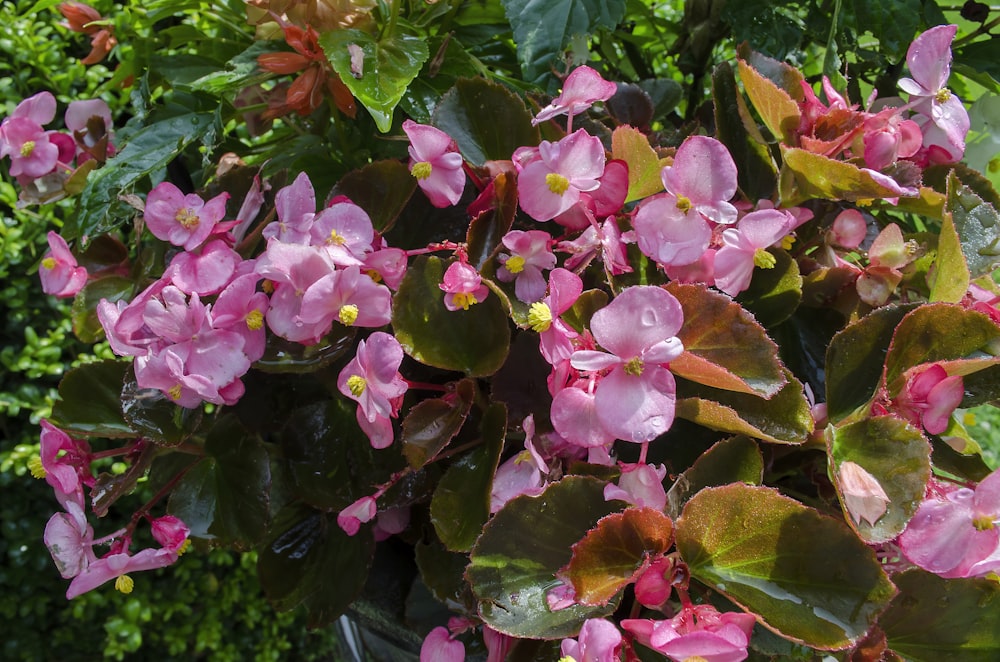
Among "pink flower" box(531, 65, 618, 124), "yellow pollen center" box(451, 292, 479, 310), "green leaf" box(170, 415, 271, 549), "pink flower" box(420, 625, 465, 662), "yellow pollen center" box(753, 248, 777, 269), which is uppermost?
"pink flower" box(531, 65, 618, 124)

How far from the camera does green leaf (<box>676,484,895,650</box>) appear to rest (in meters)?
0.33

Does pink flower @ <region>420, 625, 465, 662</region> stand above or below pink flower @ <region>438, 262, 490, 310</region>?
below

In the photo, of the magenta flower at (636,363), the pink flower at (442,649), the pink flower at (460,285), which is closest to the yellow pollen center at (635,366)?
the magenta flower at (636,363)

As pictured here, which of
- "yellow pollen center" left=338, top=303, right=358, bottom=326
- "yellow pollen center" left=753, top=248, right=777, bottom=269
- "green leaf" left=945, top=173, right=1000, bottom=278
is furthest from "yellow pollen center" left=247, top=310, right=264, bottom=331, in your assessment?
"green leaf" left=945, top=173, right=1000, bottom=278

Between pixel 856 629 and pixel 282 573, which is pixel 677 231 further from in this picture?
pixel 282 573

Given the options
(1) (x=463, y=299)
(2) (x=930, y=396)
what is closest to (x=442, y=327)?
(1) (x=463, y=299)

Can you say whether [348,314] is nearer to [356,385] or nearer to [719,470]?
[356,385]

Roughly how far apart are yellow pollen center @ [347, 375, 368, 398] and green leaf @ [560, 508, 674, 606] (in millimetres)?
128

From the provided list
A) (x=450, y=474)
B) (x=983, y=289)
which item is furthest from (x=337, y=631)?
(x=983, y=289)

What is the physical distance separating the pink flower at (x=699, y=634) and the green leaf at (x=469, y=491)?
0.10 m

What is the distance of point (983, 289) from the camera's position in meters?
0.49

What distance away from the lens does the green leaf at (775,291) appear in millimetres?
444

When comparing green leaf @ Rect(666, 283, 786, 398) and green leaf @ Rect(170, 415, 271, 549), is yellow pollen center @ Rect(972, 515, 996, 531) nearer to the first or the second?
green leaf @ Rect(666, 283, 786, 398)

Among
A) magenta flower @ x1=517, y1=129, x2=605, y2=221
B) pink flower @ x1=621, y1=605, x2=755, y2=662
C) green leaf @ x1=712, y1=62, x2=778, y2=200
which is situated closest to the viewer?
pink flower @ x1=621, y1=605, x2=755, y2=662
